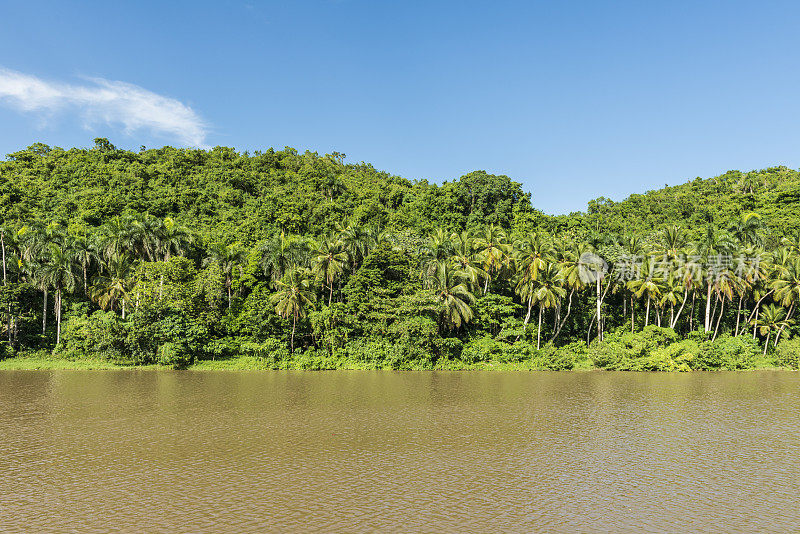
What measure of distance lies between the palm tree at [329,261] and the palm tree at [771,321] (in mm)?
39107

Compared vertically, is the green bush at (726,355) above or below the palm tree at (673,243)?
below

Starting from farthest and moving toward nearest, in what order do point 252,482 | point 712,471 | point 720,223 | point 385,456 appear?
1. point 720,223
2. point 385,456
3. point 712,471
4. point 252,482

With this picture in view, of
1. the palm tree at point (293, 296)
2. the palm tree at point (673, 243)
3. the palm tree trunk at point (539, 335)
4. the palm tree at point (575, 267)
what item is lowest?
the palm tree trunk at point (539, 335)

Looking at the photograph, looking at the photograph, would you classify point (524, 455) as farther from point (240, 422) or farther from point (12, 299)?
point (12, 299)

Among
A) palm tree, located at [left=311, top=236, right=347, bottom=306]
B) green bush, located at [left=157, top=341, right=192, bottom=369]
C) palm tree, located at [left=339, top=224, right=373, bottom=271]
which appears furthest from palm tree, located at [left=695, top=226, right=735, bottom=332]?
green bush, located at [left=157, top=341, right=192, bottom=369]

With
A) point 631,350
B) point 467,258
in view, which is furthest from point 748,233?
point 467,258

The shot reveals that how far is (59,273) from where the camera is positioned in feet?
147

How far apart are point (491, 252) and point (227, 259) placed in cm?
2565

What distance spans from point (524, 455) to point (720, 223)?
201 feet

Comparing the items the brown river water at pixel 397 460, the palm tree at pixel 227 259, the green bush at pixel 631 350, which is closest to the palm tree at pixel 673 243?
the green bush at pixel 631 350

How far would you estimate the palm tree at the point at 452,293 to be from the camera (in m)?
43.8

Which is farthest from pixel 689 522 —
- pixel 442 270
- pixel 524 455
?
pixel 442 270

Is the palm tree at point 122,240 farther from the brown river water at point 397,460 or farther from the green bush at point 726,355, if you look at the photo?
the green bush at point 726,355

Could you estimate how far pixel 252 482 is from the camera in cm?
1520
